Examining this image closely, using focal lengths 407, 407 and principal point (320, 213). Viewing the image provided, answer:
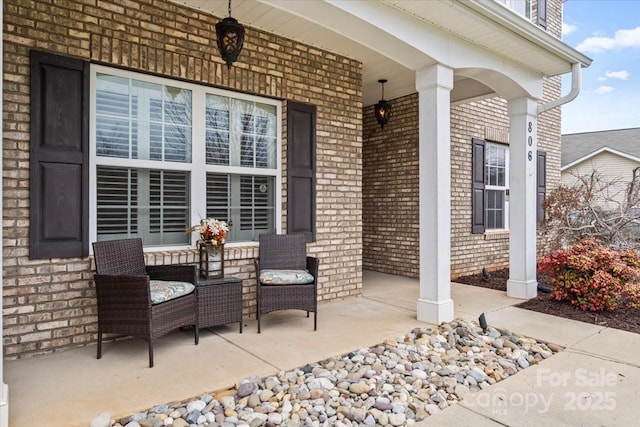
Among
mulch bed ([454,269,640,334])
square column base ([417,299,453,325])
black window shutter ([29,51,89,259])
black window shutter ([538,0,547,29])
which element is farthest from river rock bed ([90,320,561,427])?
black window shutter ([538,0,547,29])

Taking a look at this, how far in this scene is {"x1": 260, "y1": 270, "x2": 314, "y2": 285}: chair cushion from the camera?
3.76 meters

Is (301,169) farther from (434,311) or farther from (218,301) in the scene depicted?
(434,311)

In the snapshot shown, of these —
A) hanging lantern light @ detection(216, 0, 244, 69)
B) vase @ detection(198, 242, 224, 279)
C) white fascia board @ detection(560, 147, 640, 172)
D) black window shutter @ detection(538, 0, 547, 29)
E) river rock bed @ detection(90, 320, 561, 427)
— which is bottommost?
river rock bed @ detection(90, 320, 561, 427)

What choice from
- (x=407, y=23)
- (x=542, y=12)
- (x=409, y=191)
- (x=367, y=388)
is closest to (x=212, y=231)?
(x=367, y=388)

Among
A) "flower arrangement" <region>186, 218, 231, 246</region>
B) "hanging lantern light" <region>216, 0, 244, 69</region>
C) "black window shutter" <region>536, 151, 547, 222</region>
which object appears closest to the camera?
"hanging lantern light" <region>216, 0, 244, 69</region>

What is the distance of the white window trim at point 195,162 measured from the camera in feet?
11.0

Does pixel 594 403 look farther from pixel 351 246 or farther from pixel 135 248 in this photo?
pixel 135 248

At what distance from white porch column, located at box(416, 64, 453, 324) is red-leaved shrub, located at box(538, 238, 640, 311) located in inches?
63.9

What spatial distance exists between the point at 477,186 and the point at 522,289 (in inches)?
91.2

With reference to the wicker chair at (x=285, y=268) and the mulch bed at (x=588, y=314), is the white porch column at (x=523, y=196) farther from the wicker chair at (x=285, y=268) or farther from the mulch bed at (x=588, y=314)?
the wicker chair at (x=285, y=268)

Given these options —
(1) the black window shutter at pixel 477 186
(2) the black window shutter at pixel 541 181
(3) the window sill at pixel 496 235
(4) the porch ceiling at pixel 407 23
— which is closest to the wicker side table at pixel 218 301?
(4) the porch ceiling at pixel 407 23

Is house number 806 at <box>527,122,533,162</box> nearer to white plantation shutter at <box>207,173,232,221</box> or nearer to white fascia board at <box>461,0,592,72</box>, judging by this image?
white fascia board at <box>461,0,592,72</box>

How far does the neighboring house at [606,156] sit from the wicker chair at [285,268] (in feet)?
42.6

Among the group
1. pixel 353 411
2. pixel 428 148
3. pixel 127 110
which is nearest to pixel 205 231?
pixel 127 110
